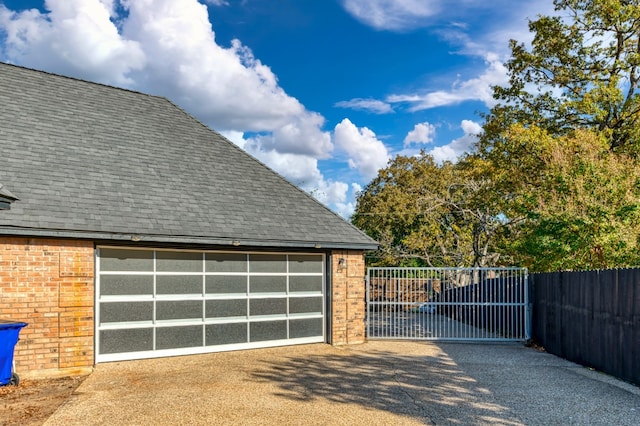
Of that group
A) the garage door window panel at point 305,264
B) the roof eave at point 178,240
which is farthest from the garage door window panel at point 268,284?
the roof eave at point 178,240

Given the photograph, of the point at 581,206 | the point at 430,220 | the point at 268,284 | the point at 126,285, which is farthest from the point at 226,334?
the point at 430,220

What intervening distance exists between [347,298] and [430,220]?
1538 centimetres

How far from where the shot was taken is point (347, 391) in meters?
8.01

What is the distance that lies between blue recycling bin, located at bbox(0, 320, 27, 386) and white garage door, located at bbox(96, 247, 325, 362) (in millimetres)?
1822

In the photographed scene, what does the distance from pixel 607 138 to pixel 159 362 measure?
1481cm

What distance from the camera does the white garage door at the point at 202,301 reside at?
33.0ft

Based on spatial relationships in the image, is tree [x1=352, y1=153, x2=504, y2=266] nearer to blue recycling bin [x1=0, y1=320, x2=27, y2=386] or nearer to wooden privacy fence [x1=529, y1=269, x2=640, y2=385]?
wooden privacy fence [x1=529, y1=269, x2=640, y2=385]

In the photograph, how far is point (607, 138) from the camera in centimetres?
1605

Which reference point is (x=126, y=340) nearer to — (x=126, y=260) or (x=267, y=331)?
(x=126, y=260)

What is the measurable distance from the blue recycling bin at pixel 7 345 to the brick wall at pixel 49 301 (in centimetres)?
67

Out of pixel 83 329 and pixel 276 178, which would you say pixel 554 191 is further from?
pixel 83 329

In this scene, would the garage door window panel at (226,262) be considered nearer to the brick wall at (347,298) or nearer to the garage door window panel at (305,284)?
the garage door window panel at (305,284)

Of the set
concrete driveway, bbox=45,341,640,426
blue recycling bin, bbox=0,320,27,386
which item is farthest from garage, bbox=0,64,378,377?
concrete driveway, bbox=45,341,640,426

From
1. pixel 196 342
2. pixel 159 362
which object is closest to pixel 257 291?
pixel 196 342
